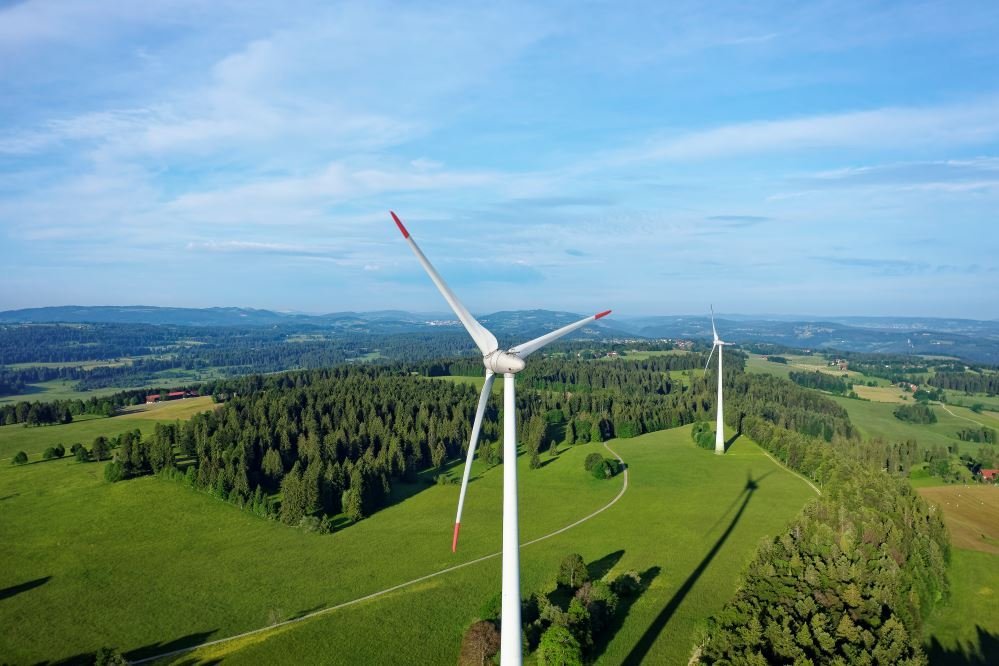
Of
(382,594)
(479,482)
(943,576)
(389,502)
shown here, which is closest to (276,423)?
(389,502)

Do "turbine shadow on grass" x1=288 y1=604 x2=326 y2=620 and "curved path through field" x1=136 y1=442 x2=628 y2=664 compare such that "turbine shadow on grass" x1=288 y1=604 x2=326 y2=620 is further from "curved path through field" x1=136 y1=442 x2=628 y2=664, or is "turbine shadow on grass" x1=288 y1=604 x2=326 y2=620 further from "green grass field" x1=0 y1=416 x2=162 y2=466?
"green grass field" x1=0 y1=416 x2=162 y2=466

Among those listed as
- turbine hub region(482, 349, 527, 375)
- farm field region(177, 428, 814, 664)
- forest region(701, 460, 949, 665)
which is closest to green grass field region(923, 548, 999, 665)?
forest region(701, 460, 949, 665)

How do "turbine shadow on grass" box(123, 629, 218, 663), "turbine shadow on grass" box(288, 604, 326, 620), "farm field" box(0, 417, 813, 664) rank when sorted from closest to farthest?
"turbine shadow on grass" box(123, 629, 218, 663) < "farm field" box(0, 417, 813, 664) < "turbine shadow on grass" box(288, 604, 326, 620)

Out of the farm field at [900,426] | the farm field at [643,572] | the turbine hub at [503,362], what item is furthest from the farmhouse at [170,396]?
the farm field at [900,426]

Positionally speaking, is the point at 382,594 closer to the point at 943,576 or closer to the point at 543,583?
the point at 543,583

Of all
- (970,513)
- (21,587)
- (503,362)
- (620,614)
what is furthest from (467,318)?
(970,513)

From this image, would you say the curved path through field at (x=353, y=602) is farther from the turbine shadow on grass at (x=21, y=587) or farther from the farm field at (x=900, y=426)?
the farm field at (x=900, y=426)

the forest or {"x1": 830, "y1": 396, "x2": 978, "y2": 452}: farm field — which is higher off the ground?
the forest
